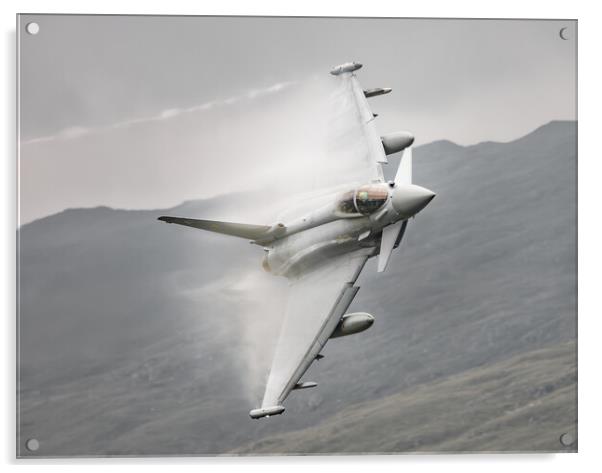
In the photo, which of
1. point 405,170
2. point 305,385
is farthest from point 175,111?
point 305,385

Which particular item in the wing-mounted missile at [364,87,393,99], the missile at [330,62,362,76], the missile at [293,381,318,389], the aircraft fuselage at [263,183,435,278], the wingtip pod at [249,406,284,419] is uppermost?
the missile at [330,62,362,76]

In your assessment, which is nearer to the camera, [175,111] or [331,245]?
[331,245]

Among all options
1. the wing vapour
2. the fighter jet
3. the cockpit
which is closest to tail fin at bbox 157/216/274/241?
the fighter jet

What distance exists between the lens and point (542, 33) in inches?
556

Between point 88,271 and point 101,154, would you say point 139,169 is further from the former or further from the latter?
point 88,271

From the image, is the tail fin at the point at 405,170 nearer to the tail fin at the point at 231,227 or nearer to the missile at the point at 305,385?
the tail fin at the point at 231,227

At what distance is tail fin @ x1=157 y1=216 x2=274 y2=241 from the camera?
13602 mm

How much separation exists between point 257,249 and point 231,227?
56cm

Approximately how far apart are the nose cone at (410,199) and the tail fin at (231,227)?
1.78 m

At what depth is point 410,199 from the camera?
1346 cm

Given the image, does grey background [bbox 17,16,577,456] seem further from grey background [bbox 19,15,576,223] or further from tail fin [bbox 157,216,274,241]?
tail fin [bbox 157,216,274,241]

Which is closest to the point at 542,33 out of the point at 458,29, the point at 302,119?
the point at 458,29

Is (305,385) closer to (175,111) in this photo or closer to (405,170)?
(405,170)

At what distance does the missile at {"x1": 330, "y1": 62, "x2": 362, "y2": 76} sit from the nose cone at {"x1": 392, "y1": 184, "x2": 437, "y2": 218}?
72.7 inches
